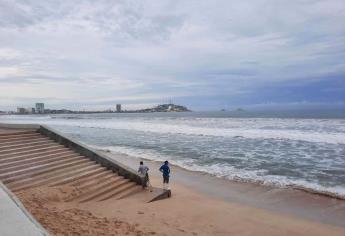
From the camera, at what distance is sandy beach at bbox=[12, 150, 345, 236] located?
29.2 ft

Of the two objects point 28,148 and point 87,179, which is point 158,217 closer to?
point 87,179

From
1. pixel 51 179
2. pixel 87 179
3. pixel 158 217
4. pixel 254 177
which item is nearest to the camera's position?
pixel 158 217

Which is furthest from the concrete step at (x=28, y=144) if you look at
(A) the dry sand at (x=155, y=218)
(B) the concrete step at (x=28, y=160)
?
(A) the dry sand at (x=155, y=218)

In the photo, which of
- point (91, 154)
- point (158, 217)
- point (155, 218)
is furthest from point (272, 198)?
point (91, 154)

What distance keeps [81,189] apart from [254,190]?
6.73 meters

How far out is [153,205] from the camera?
11.9 meters

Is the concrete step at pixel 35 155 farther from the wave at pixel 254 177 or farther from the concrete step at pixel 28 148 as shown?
the wave at pixel 254 177

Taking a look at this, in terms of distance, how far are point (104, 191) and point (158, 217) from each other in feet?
8.19

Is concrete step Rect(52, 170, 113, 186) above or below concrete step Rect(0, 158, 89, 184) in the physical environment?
below

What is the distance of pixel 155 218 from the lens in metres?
10.5

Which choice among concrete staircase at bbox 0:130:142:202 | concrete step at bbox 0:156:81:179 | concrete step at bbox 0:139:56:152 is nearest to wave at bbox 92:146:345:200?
concrete staircase at bbox 0:130:142:202

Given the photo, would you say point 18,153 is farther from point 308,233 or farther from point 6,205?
point 308,233

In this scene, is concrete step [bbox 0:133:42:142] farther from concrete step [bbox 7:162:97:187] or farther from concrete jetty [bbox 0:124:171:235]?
Result: concrete step [bbox 7:162:97:187]

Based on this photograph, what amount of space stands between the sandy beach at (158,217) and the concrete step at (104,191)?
0.40 metres
